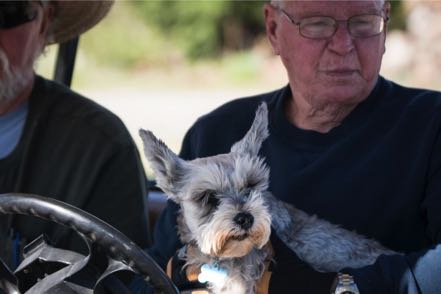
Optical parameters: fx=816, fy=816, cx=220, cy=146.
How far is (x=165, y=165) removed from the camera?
2318 mm

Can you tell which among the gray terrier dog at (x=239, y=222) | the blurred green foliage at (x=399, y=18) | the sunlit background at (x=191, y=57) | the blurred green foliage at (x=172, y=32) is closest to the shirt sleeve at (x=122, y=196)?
the gray terrier dog at (x=239, y=222)

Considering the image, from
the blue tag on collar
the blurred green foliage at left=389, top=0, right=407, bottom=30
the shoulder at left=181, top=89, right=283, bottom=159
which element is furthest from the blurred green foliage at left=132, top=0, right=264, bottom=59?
the blue tag on collar

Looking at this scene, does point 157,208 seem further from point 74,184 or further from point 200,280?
point 200,280

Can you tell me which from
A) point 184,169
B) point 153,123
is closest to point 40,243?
point 184,169

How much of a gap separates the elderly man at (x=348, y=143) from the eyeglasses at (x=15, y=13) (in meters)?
0.82

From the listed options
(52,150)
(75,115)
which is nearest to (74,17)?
(75,115)

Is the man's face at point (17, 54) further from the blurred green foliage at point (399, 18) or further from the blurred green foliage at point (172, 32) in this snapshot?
the blurred green foliage at point (172, 32)

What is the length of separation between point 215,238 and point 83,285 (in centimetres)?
36

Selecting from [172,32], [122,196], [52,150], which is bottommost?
[172,32]

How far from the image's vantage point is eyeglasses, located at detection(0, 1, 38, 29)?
9.84 feet

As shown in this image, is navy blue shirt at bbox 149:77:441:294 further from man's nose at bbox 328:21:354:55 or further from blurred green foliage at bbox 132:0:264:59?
blurred green foliage at bbox 132:0:264:59

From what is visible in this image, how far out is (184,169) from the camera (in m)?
2.33

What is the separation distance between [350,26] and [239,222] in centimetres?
90

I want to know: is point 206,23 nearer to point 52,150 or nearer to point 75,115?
point 75,115
